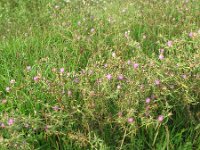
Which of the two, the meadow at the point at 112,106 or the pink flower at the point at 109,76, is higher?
the pink flower at the point at 109,76

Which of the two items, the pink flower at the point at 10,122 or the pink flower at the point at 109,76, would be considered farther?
the pink flower at the point at 109,76

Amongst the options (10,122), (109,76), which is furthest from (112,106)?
(10,122)

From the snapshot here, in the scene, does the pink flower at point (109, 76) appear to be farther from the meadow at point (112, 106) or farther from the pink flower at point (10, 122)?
the pink flower at point (10, 122)

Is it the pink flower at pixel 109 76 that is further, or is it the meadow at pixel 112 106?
the pink flower at pixel 109 76

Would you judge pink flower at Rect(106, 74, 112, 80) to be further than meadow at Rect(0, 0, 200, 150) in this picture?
Yes

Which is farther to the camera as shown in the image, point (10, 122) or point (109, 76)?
point (109, 76)

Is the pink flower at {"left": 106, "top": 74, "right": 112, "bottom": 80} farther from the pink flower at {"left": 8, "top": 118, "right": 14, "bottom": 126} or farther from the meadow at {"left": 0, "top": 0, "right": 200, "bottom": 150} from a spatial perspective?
the pink flower at {"left": 8, "top": 118, "right": 14, "bottom": 126}

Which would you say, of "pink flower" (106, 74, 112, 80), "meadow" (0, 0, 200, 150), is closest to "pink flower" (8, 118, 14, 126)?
"meadow" (0, 0, 200, 150)

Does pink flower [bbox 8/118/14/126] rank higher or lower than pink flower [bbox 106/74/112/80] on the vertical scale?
lower

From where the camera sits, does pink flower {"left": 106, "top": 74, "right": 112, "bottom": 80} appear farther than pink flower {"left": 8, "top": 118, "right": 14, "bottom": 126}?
Yes

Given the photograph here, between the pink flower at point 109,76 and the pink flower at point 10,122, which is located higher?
the pink flower at point 109,76

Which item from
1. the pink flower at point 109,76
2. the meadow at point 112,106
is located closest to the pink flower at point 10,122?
the meadow at point 112,106

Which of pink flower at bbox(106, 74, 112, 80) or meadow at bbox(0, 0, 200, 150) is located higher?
pink flower at bbox(106, 74, 112, 80)

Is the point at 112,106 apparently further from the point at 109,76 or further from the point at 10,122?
the point at 10,122
